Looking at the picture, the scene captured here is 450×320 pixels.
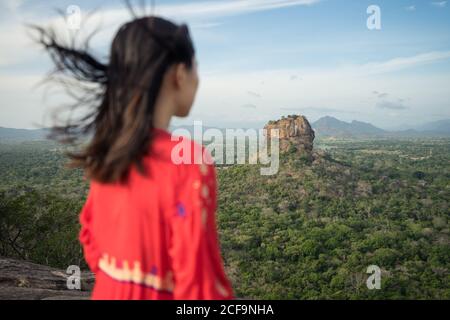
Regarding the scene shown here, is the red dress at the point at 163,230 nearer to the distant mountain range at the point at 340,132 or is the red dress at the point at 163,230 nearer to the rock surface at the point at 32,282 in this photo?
the rock surface at the point at 32,282

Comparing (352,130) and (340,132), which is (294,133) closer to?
(340,132)

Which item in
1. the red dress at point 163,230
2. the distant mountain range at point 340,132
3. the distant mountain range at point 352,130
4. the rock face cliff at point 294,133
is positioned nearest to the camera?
the red dress at point 163,230

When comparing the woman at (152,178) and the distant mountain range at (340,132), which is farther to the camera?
the distant mountain range at (340,132)

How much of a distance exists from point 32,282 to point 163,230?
5.11 m

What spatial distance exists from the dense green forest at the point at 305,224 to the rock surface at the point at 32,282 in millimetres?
1635

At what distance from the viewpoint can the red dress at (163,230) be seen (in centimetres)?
91

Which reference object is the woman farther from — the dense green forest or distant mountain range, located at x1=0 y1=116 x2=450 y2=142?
distant mountain range, located at x1=0 y1=116 x2=450 y2=142

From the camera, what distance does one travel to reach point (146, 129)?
0.97 metres

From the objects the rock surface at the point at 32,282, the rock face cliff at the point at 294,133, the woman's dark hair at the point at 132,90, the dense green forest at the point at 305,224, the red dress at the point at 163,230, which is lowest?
the dense green forest at the point at 305,224

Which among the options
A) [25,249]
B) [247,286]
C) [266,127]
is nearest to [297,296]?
[247,286]

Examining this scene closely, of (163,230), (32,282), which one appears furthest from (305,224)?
(163,230)

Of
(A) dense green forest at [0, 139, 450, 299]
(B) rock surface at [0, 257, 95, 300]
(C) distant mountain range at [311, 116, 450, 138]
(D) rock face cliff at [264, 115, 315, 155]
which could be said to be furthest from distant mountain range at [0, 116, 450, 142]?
(B) rock surface at [0, 257, 95, 300]

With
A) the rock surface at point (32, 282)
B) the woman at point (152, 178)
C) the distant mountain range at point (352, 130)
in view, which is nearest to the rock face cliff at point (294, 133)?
the rock surface at point (32, 282)
